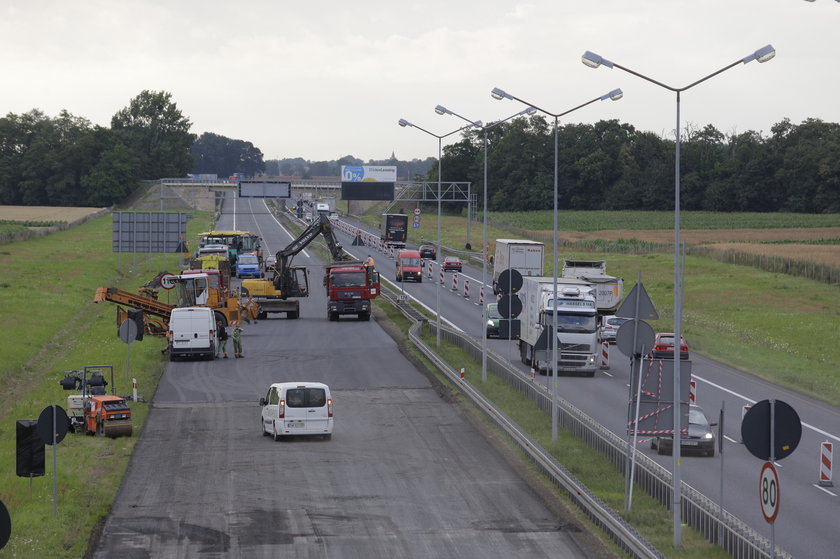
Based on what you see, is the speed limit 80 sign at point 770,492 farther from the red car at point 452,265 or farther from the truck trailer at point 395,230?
the truck trailer at point 395,230

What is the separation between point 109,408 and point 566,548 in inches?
613

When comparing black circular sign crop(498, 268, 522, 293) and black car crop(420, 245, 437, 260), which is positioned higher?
black circular sign crop(498, 268, 522, 293)

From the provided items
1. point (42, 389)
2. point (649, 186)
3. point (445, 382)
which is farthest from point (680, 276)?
point (649, 186)

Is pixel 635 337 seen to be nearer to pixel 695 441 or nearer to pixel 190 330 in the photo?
pixel 695 441

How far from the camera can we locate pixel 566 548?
Answer: 20438 mm

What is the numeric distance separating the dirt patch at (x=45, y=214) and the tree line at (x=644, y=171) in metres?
57.3

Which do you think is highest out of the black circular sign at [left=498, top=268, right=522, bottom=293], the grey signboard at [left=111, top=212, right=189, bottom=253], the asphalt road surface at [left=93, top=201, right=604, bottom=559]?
the grey signboard at [left=111, top=212, right=189, bottom=253]

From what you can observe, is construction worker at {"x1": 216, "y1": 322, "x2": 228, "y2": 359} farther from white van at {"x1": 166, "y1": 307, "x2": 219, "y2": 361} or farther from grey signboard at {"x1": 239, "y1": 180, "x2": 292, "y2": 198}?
→ grey signboard at {"x1": 239, "y1": 180, "x2": 292, "y2": 198}

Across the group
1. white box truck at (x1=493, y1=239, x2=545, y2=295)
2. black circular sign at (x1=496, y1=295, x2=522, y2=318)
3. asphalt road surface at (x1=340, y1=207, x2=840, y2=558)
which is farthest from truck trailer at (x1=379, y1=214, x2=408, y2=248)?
black circular sign at (x1=496, y1=295, x2=522, y2=318)

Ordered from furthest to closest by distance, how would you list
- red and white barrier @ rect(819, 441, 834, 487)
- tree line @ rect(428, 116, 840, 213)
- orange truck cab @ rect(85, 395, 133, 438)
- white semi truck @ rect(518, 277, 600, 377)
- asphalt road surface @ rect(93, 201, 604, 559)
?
tree line @ rect(428, 116, 840, 213), white semi truck @ rect(518, 277, 600, 377), orange truck cab @ rect(85, 395, 133, 438), red and white barrier @ rect(819, 441, 834, 487), asphalt road surface @ rect(93, 201, 604, 559)

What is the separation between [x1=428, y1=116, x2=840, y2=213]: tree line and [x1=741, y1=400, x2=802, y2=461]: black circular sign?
15623 cm

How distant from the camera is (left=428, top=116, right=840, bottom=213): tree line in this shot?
552ft

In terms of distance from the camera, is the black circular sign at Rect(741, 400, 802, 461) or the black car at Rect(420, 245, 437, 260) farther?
the black car at Rect(420, 245, 437, 260)

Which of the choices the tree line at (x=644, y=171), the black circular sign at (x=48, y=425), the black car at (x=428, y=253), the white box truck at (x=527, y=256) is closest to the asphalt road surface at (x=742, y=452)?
the white box truck at (x=527, y=256)
